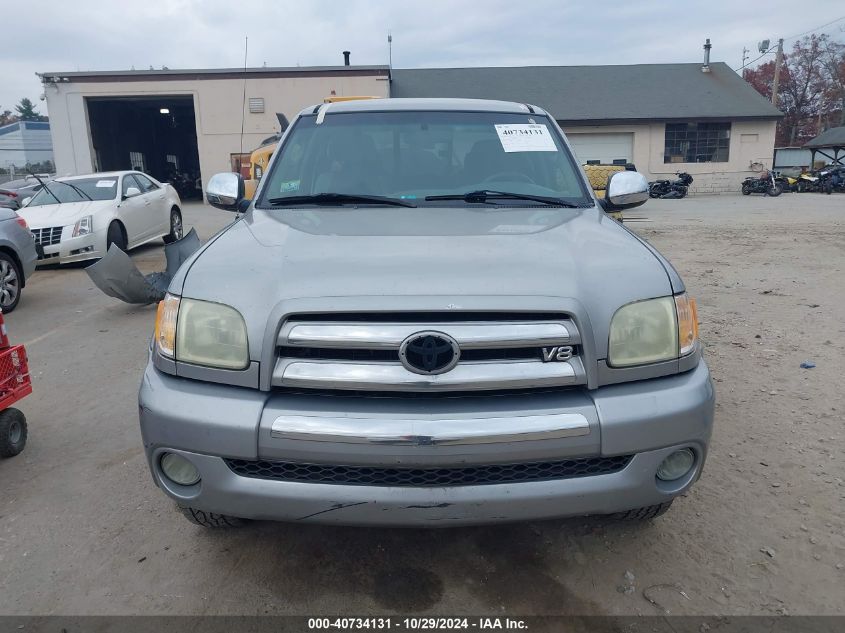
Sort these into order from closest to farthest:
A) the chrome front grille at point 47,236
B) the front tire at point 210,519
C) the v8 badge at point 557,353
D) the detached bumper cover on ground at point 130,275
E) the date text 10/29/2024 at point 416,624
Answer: the v8 badge at point 557,353
the date text 10/29/2024 at point 416,624
the front tire at point 210,519
the detached bumper cover on ground at point 130,275
the chrome front grille at point 47,236

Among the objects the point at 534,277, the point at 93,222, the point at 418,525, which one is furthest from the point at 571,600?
the point at 93,222

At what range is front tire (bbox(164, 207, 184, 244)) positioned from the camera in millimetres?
12523

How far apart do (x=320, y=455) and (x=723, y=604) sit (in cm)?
159

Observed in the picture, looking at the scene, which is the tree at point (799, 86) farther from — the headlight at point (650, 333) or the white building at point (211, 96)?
the headlight at point (650, 333)

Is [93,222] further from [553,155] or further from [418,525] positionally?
[418,525]

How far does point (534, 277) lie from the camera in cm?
214

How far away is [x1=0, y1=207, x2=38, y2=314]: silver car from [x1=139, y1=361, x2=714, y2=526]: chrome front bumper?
6405 mm

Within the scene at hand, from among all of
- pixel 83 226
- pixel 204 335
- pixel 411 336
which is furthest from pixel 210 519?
pixel 83 226

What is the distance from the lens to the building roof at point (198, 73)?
24766 mm

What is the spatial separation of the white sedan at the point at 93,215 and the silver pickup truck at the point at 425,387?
27.8ft

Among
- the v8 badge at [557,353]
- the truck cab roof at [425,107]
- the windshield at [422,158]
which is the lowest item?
the v8 badge at [557,353]

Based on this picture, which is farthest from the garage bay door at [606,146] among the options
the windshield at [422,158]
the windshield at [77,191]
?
the windshield at [422,158]

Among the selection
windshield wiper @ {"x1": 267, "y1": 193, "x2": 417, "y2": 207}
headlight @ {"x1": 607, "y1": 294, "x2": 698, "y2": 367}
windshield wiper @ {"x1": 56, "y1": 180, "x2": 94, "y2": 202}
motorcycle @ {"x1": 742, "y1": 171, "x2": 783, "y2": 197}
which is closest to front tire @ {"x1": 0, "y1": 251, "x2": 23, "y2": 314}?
windshield wiper @ {"x1": 56, "y1": 180, "x2": 94, "y2": 202}

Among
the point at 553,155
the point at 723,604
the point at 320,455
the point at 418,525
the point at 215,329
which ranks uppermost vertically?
the point at 553,155
